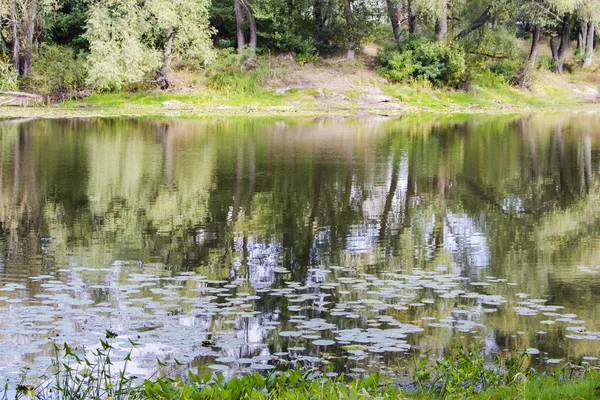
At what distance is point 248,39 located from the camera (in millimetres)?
53875

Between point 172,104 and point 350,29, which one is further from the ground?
point 350,29

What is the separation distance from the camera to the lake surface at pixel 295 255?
321 inches

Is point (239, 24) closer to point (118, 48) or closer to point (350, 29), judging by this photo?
point (350, 29)

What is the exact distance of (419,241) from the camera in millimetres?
13570

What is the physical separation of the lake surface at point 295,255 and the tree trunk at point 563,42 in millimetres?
31812

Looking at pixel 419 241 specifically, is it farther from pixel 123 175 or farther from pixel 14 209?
pixel 123 175

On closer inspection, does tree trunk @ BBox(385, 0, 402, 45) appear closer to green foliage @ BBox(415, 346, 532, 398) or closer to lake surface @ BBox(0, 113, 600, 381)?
lake surface @ BBox(0, 113, 600, 381)

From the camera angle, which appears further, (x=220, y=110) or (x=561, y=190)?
(x=220, y=110)

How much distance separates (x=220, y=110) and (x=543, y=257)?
32.3 m

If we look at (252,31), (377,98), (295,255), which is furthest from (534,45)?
(295,255)

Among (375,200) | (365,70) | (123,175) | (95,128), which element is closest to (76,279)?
(375,200)

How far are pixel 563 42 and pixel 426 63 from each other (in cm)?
1288

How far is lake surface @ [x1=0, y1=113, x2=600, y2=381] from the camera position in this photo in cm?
816

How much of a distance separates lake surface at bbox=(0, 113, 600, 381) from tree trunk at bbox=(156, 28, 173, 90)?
65.3 feet
